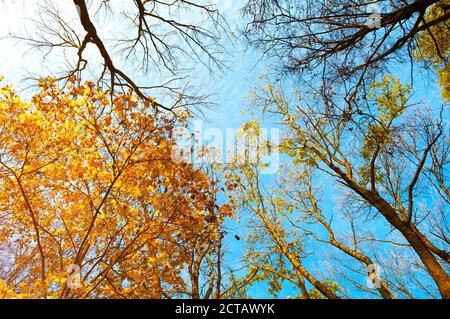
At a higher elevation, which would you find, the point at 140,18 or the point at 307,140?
the point at 140,18

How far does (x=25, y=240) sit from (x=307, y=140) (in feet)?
24.4

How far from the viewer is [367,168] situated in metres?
7.05

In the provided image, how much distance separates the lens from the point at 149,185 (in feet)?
15.6

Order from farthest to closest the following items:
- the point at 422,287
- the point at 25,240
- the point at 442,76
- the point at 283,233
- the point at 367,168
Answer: the point at 283,233 < the point at 422,287 < the point at 442,76 < the point at 367,168 < the point at 25,240

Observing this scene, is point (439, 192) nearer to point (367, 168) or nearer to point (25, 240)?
point (367, 168)

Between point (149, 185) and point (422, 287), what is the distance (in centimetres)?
954
